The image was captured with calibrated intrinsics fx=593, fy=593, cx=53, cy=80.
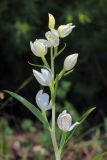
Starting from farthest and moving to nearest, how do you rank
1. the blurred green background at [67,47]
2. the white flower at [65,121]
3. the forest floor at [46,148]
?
the blurred green background at [67,47]
the forest floor at [46,148]
the white flower at [65,121]

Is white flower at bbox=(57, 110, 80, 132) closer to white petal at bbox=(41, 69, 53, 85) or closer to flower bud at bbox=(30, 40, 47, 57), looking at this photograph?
white petal at bbox=(41, 69, 53, 85)

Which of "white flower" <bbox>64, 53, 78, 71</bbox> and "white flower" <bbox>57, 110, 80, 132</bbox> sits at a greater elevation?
"white flower" <bbox>64, 53, 78, 71</bbox>

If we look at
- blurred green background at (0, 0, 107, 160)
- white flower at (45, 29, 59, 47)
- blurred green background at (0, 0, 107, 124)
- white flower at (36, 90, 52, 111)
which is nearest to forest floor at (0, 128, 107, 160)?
blurred green background at (0, 0, 107, 160)

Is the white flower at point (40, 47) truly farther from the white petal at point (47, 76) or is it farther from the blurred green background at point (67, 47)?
the blurred green background at point (67, 47)

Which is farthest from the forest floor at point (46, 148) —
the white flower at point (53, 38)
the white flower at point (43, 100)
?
the white flower at point (53, 38)

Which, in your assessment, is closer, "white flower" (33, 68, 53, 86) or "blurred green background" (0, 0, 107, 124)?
"white flower" (33, 68, 53, 86)

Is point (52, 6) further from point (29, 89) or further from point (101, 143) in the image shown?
point (101, 143)

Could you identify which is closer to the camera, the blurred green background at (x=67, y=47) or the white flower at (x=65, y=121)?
the white flower at (x=65, y=121)

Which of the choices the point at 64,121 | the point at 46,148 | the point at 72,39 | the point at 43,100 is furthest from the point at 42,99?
the point at 72,39

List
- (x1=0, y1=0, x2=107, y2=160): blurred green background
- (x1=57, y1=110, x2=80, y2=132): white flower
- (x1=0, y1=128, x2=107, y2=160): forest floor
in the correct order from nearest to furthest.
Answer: (x1=57, y1=110, x2=80, y2=132): white flower < (x1=0, y1=128, x2=107, y2=160): forest floor < (x1=0, y1=0, x2=107, y2=160): blurred green background
